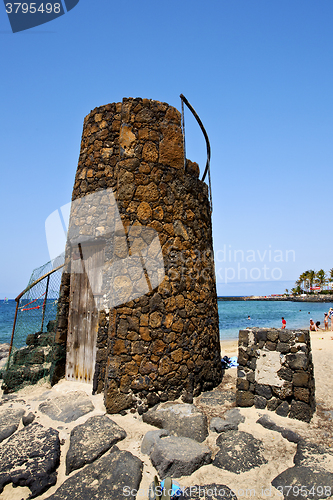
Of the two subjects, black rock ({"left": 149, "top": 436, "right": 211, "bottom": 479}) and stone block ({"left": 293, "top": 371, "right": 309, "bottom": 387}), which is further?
stone block ({"left": 293, "top": 371, "right": 309, "bottom": 387})

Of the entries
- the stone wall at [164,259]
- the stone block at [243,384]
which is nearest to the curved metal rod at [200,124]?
the stone wall at [164,259]

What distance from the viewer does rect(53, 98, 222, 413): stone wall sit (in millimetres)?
4375

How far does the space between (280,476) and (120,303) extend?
2833 millimetres

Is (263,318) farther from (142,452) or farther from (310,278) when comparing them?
(310,278)

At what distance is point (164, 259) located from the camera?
15.5ft

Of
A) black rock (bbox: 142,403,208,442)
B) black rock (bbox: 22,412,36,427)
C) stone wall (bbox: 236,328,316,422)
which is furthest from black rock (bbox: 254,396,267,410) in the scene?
black rock (bbox: 22,412,36,427)

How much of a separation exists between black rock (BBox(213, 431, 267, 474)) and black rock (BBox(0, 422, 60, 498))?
1761 mm

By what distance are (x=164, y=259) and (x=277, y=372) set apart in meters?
2.38

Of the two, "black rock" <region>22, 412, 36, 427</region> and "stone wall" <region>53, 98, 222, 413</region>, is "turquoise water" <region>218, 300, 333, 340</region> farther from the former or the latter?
"black rock" <region>22, 412, 36, 427</region>

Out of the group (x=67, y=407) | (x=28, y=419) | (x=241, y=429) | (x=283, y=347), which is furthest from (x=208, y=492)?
(x=28, y=419)

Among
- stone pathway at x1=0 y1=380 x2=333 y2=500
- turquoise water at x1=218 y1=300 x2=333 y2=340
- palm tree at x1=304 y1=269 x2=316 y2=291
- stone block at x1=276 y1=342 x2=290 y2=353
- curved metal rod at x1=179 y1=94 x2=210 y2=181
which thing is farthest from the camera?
palm tree at x1=304 y1=269 x2=316 y2=291

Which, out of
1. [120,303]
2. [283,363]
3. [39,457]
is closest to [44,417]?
[39,457]

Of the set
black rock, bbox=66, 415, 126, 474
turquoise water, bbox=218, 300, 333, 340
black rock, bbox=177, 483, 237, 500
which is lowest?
turquoise water, bbox=218, 300, 333, 340

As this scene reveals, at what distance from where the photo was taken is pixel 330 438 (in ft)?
11.4
